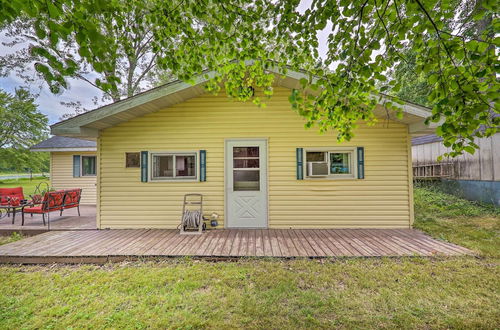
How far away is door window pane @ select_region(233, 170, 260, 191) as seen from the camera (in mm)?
5266

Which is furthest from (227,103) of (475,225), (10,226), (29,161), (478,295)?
(29,161)

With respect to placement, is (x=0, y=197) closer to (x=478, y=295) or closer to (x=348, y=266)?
(x=348, y=266)

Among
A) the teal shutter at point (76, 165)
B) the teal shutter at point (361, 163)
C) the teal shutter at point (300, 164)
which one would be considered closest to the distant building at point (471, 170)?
the teal shutter at point (361, 163)

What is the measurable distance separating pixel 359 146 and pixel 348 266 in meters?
3.04

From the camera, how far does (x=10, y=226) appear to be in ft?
16.8

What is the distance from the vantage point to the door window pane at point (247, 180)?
5.27m

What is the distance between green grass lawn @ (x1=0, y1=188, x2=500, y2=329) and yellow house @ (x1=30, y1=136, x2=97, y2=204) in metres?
6.52

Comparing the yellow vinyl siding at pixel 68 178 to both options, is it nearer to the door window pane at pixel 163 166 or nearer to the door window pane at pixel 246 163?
the door window pane at pixel 163 166

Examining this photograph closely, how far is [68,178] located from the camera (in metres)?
9.05

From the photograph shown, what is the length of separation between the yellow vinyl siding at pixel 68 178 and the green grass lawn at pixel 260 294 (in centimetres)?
646

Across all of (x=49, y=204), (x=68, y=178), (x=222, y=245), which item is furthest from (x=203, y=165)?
(x=68, y=178)

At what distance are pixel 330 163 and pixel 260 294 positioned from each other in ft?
12.1

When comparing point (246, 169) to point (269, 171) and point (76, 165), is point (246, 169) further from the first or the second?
point (76, 165)

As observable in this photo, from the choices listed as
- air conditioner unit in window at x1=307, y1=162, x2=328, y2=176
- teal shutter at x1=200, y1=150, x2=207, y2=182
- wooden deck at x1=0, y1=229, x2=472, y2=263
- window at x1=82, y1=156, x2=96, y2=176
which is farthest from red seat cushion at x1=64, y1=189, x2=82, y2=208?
air conditioner unit in window at x1=307, y1=162, x2=328, y2=176
